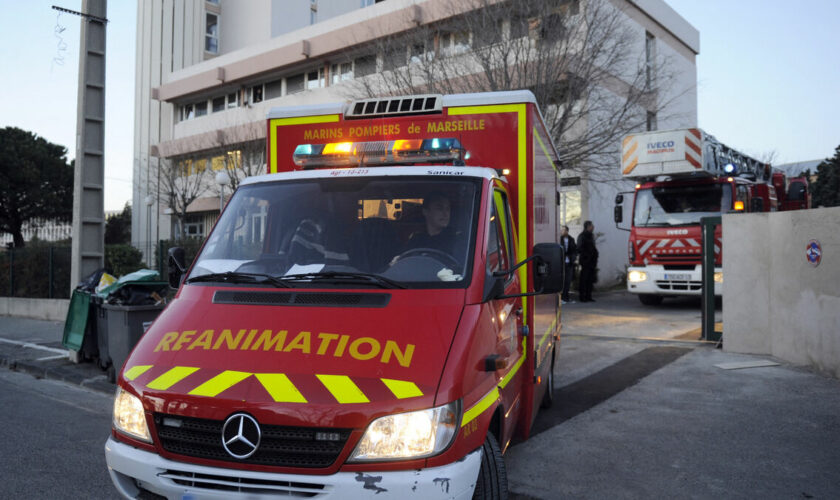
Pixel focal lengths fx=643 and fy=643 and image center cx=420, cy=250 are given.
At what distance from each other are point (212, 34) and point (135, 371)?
40645mm

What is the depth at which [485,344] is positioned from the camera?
3199mm

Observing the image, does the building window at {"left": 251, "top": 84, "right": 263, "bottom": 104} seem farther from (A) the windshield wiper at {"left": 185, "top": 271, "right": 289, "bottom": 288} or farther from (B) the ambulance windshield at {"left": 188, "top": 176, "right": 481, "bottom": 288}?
(A) the windshield wiper at {"left": 185, "top": 271, "right": 289, "bottom": 288}

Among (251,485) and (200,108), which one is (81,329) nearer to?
(251,485)

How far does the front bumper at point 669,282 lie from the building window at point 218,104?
2782cm

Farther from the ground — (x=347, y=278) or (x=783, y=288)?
(x=347, y=278)

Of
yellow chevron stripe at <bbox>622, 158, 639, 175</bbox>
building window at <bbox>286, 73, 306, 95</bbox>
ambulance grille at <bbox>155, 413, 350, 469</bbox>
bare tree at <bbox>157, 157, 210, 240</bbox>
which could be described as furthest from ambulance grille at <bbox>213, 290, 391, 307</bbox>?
bare tree at <bbox>157, 157, 210, 240</bbox>

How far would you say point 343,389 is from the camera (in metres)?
2.68

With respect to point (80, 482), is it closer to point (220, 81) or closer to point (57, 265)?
point (57, 265)

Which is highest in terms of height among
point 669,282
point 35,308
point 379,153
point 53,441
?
point 379,153

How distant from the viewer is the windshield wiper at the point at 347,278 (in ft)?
10.9

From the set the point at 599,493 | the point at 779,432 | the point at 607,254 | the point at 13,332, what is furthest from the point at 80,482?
the point at 607,254

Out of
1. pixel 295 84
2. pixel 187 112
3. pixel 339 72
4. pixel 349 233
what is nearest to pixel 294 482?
pixel 349 233

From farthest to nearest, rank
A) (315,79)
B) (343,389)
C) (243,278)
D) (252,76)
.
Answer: (252,76) → (315,79) → (243,278) → (343,389)

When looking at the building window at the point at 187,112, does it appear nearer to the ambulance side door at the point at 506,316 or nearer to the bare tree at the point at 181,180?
the bare tree at the point at 181,180
